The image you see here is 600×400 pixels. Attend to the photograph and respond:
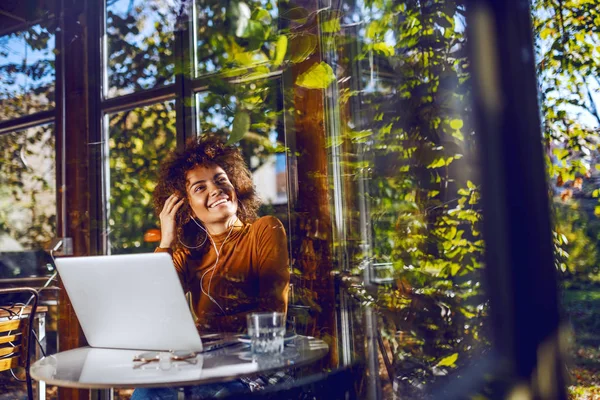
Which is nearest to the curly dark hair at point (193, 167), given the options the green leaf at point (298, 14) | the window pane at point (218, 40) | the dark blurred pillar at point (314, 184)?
the dark blurred pillar at point (314, 184)

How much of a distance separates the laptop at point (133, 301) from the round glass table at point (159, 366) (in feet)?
0.18

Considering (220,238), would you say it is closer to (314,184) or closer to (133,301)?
(314,184)

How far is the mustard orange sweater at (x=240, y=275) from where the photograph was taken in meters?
2.33

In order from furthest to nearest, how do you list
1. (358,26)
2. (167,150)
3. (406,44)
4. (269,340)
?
(167,150) < (358,26) < (406,44) < (269,340)

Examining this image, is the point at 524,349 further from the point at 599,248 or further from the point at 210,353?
the point at 599,248

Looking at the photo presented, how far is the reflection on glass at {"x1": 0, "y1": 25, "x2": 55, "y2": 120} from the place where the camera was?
326 cm

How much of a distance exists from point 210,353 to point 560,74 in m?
1.43

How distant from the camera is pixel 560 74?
182cm

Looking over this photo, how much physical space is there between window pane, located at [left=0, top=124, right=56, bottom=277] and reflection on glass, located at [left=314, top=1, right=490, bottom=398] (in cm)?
185

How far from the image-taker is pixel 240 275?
2.40m

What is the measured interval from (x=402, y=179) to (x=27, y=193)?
2.40m

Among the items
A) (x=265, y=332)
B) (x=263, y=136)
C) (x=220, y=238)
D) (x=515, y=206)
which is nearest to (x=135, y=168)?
(x=220, y=238)

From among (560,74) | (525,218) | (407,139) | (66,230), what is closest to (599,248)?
(560,74)

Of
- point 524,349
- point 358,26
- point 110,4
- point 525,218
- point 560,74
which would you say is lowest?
point 524,349
